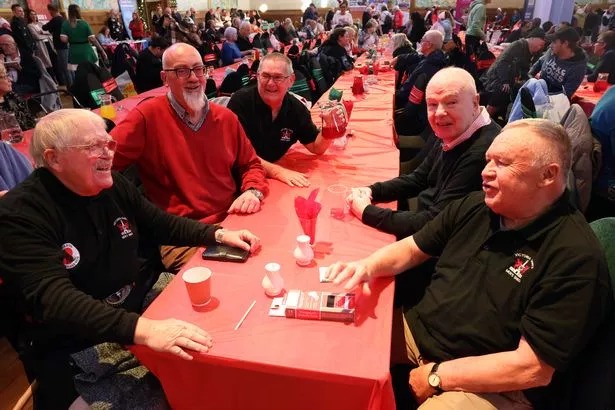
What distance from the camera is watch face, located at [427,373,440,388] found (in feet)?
4.44

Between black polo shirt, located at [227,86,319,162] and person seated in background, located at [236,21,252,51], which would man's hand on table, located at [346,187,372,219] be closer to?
black polo shirt, located at [227,86,319,162]

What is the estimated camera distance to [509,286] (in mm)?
1300

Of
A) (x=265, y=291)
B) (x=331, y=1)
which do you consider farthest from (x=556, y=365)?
(x=331, y=1)

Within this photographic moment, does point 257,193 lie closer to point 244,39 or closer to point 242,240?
point 242,240

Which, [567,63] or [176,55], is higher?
[176,55]

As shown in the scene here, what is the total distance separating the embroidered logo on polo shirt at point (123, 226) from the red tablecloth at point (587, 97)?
4375 millimetres

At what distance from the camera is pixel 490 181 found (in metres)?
1.36

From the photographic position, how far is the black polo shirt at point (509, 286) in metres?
1.13

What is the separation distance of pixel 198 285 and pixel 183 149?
1.15m

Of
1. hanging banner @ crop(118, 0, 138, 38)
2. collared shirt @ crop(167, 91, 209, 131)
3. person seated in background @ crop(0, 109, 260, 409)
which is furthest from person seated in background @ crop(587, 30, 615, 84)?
hanging banner @ crop(118, 0, 138, 38)

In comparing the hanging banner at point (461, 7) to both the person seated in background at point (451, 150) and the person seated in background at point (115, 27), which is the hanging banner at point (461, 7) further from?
the person seated in background at point (451, 150)

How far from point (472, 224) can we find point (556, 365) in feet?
1.69


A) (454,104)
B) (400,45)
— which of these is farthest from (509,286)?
(400,45)

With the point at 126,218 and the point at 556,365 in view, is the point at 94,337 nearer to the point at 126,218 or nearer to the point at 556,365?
the point at 126,218
